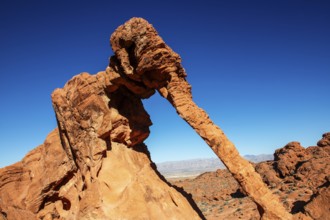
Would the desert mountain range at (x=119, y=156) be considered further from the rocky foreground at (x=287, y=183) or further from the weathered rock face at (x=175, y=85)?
the rocky foreground at (x=287, y=183)

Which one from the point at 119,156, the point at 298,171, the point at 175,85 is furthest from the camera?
the point at 298,171

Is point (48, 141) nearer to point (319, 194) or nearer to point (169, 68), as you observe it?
point (169, 68)

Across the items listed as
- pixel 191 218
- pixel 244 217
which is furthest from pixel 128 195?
pixel 244 217

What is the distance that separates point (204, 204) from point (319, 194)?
26.2 meters

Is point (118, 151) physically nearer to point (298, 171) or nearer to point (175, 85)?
point (175, 85)

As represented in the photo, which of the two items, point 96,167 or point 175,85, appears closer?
point 175,85

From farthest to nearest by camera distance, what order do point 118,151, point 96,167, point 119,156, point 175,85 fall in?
point 118,151
point 119,156
point 96,167
point 175,85

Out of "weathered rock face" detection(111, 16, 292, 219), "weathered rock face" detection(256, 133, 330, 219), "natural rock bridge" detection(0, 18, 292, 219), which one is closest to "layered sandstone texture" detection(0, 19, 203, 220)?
"natural rock bridge" detection(0, 18, 292, 219)

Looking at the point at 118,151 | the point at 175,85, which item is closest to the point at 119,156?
the point at 118,151

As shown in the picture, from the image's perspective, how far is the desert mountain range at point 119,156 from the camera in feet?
44.3

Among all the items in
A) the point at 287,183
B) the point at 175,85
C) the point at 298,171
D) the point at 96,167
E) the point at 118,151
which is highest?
the point at 175,85

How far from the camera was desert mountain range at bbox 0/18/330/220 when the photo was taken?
13516 millimetres

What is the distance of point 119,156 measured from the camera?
15.7 meters

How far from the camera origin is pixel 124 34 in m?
14.1
